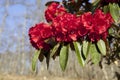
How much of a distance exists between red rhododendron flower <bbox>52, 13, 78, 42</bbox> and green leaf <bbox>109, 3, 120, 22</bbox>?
238mm

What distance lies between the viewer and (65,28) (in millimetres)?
1809

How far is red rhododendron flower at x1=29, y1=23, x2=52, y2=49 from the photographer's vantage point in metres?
1.88

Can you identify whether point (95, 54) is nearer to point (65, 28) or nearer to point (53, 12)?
point (65, 28)

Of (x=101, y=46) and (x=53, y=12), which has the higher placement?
(x=53, y=12)

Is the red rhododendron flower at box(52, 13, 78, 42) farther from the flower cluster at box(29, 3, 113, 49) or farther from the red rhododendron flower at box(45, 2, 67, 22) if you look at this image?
the red rhododendron flower at box(45, 2, 67, 22)

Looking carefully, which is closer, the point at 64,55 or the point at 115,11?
the point at 64,55

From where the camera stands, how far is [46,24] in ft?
6.27

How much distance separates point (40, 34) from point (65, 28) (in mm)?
172

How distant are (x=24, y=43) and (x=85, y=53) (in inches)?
740

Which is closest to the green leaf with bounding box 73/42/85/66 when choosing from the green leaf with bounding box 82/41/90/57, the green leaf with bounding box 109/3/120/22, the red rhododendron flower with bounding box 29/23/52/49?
the green leaf with bounding box 82/41/90/57

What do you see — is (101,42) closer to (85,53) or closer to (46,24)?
(85,53)

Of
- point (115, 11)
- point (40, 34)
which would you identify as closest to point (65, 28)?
point (40, 34)

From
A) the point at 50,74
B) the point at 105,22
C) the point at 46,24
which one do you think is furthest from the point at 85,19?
the point at 50,74

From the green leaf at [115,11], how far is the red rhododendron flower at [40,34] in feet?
1.13
